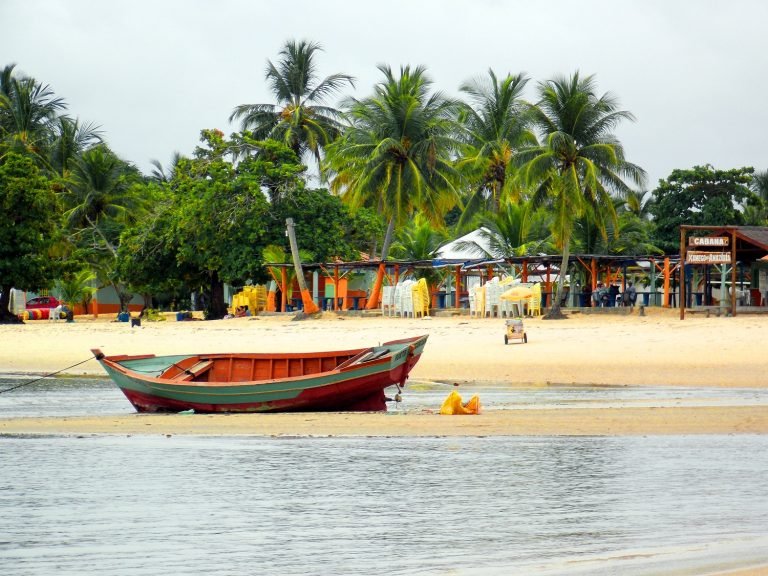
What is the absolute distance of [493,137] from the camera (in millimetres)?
52188

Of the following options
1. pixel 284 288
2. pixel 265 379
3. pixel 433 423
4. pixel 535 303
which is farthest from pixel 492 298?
pixel 433 423

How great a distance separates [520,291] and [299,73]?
995 inches

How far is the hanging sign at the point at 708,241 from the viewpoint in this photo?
106 ft

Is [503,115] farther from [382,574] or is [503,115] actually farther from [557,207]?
[382,574]

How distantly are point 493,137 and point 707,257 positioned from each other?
68.7ft

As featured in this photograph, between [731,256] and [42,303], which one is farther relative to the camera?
[42,303]

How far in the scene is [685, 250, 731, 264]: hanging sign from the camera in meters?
32.5

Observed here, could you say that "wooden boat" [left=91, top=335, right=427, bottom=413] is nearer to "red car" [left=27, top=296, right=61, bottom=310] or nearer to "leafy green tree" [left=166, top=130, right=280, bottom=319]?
"leafy green tree" [left=166, top=130, right=280, bottom=319]

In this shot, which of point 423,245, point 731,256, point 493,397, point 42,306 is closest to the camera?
point 493,397

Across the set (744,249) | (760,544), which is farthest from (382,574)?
(744,249)

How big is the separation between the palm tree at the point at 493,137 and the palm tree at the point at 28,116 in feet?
69.7

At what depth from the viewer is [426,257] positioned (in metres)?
49.0

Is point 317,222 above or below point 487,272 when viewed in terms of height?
above

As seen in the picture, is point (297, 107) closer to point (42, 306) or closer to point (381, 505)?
point (42, 306)
